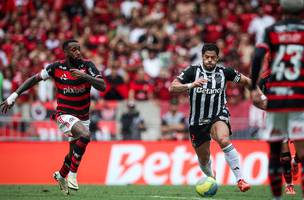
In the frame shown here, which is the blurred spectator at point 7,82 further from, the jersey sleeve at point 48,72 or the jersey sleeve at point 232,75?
the jersey sleeve at point 232,75

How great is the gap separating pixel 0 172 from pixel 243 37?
10.3 metres

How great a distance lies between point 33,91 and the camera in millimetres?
23266

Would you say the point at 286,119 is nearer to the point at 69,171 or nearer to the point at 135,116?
the point at 69,171

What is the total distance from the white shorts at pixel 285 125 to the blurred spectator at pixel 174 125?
11601 millimetres

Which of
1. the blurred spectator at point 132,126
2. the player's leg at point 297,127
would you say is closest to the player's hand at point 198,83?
the player's leg at point 297,127

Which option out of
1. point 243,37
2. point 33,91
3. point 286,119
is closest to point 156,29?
point 243,37

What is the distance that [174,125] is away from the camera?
72.0ft

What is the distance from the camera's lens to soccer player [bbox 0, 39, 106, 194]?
14.8 metres

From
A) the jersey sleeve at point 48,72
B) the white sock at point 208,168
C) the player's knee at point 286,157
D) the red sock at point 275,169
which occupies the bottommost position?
the white sock at point 208,168

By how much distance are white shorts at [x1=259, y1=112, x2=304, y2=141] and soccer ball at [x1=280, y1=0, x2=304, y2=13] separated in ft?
4.14

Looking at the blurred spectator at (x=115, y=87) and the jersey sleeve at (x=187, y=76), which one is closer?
the jersey sleeve at (x=187, y=76)

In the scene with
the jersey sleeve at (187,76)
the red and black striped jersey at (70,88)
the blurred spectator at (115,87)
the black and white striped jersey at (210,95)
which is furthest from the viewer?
the blurred spectator at (115,87)

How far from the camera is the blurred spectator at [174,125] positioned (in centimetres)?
2189

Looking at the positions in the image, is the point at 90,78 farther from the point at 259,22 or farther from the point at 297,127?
the point at 259,22
